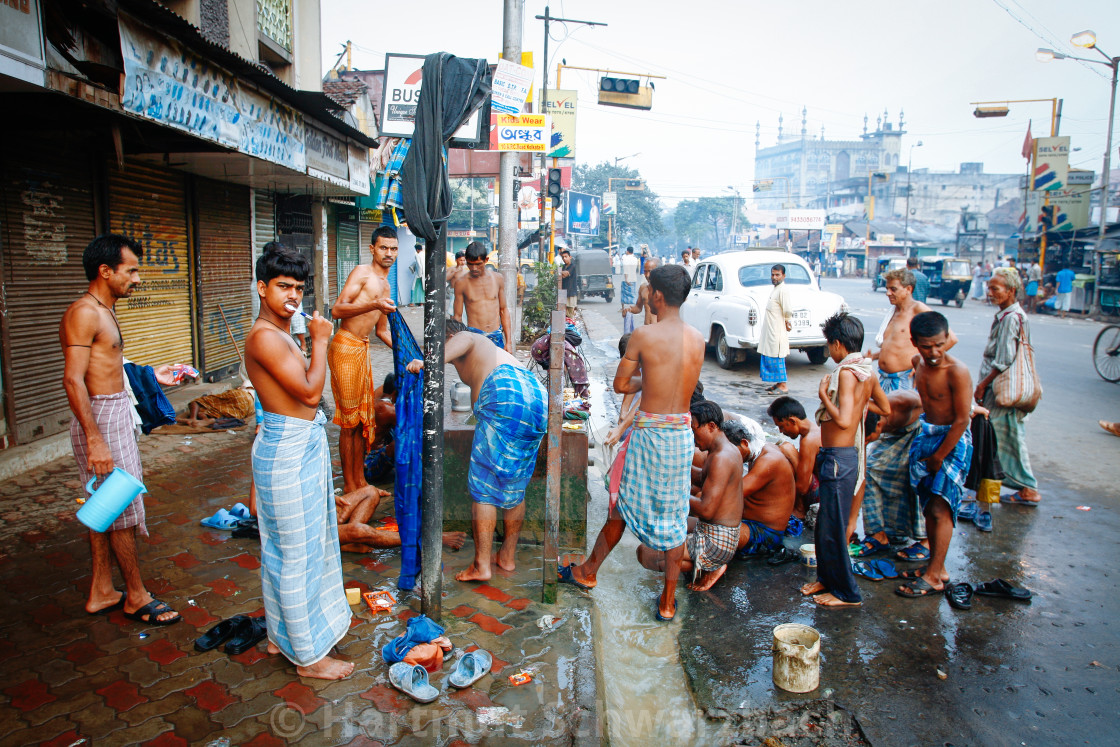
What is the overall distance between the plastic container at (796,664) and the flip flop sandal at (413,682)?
1556 mm

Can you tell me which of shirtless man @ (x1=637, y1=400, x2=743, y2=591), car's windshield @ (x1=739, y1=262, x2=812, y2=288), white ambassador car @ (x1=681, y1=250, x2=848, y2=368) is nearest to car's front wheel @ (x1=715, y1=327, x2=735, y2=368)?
white ambassador car @ (x1=681, y1=250, x2=848, y2=368)

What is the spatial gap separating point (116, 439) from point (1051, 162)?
102ft

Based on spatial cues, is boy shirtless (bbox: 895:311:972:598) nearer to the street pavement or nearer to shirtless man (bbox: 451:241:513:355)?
the street pavement

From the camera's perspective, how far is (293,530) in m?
2.74

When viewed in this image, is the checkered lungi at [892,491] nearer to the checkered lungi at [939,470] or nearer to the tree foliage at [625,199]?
the checkered lungi at [939,470]

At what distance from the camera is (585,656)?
308 cm

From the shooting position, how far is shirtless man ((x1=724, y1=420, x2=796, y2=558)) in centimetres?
420

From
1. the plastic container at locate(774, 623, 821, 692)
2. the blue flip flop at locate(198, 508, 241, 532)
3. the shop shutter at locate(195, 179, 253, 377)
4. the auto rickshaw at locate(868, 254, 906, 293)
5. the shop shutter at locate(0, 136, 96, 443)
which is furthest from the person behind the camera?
the auto rickshaw at locate(868, 254, 906, 293)

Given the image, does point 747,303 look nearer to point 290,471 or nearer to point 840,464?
point 840,464

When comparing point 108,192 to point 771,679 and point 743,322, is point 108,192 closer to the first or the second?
point 771,679

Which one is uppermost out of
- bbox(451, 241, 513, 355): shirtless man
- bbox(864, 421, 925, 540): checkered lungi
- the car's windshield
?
the car's windshield

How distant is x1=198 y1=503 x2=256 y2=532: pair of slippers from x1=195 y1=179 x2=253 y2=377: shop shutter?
14.7ft

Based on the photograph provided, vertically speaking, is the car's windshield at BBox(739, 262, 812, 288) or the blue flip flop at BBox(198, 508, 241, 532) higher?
the car's windshield at BBox(739, 262, 812, 288)

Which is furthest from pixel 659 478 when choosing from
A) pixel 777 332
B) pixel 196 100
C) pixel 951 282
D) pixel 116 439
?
pixel 951 282
